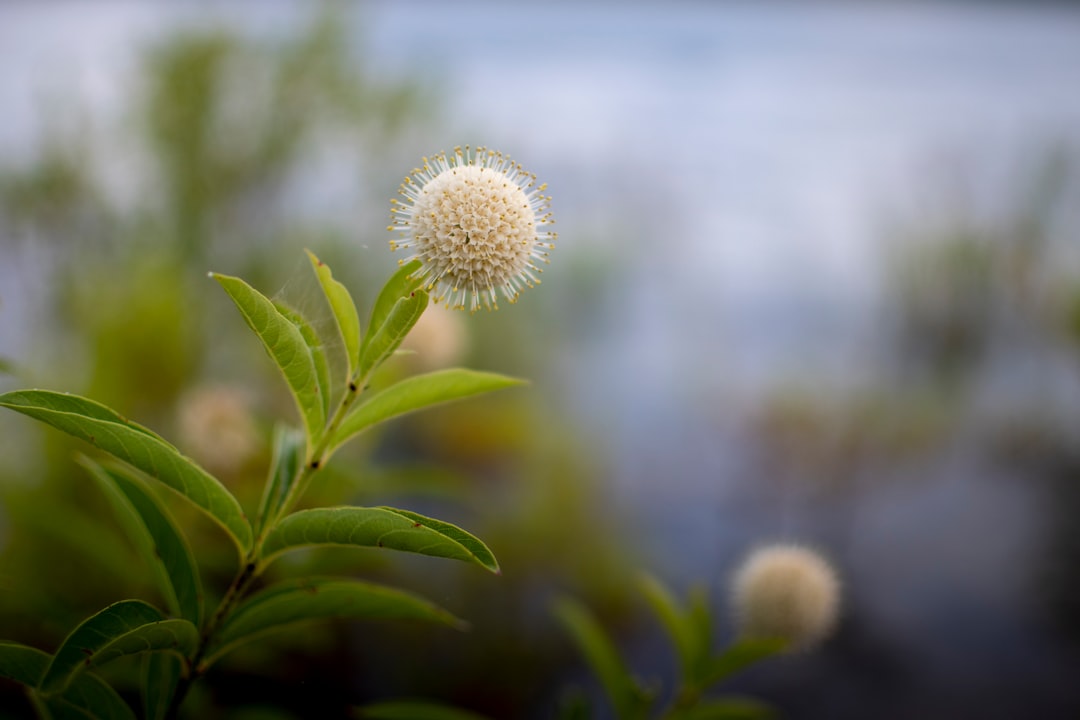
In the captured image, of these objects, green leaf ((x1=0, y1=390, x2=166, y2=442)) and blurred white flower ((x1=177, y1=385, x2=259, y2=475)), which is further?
blurred white flower ((x1=177, y1=385, x2=259, y2=475))

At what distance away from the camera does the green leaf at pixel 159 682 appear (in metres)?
0.48

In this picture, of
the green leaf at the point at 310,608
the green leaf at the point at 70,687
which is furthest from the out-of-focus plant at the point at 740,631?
the green leaf at the point at 70,687

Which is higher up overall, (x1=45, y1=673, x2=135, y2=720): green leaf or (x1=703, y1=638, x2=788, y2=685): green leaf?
(x1=703, y1=638, x2=788, y2=685): green leaf

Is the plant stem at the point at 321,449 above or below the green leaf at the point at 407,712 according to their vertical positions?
above

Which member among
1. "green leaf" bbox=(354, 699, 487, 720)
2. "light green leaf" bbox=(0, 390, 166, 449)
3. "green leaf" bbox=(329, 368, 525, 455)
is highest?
"green leaf" bbox=(329, 368, 525, 455)

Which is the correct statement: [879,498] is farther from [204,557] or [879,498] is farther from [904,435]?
[204,557]

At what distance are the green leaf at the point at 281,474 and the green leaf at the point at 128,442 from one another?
3cm

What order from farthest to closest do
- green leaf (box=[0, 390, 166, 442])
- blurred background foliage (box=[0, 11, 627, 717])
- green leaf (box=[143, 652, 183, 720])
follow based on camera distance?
blurred background foliage (box=[0, 11, 627, 717])
green leaf (box=[143, 652, 183, 720])
green leaf (box=[0, 390, 166, 442])

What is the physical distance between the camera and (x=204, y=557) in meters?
0.82

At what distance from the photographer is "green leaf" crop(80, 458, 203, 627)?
1.54 ft

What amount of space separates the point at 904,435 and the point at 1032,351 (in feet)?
1.45

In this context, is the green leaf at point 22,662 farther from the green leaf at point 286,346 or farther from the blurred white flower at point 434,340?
the blurred white flower at point 434,340

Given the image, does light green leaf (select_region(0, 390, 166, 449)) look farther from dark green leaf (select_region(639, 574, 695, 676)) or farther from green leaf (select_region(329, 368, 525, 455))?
dark green leaf (select_region(639, 574, 695, 676))

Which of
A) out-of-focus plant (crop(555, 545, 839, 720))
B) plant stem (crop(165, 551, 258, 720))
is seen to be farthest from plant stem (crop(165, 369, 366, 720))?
out-of-focus plant (crop(555, 545, 839, 720))
